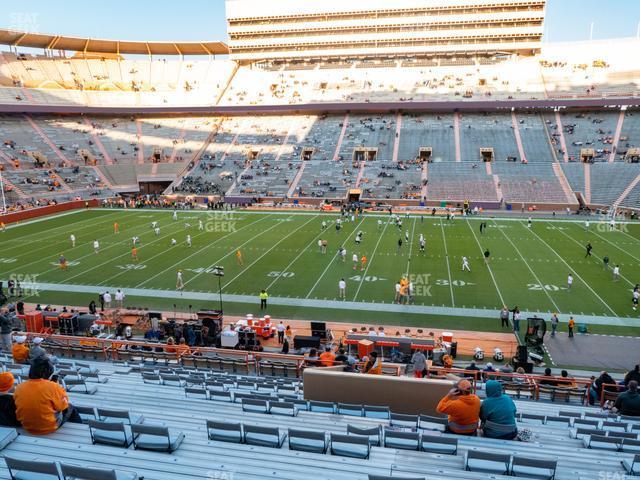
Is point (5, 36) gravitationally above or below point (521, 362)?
above

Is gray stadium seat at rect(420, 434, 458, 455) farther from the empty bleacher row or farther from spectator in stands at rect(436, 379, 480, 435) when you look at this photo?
spectator in stands at rect(436, 379, 480, 435)

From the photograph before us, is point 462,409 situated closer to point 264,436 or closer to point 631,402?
point 264,436

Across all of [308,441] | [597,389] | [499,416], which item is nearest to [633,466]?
[499,416]

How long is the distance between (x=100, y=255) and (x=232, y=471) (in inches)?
1092

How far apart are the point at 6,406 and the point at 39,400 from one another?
472 mm

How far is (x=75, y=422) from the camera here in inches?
221

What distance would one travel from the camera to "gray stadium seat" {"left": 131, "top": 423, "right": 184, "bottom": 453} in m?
4.99

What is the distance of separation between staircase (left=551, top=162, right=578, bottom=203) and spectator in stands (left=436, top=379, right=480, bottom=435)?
4750 centimetres

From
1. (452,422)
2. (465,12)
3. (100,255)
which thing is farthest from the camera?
(465,12)

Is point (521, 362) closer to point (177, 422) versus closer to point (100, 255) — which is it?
point (177, 422)

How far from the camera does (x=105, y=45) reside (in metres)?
79.4

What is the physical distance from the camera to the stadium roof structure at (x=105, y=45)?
7138cm

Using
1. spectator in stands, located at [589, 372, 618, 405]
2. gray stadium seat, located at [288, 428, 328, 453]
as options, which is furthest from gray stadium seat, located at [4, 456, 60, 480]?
spectator in stands, located at [589, 372, 618, 405]

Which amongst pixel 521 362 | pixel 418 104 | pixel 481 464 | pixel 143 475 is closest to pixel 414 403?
pixel 481 464
